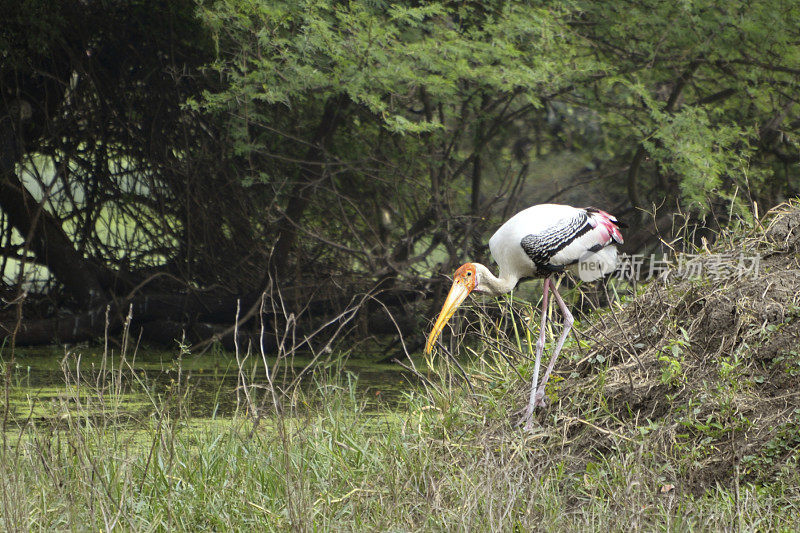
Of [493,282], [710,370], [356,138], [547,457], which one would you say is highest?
[356,138]

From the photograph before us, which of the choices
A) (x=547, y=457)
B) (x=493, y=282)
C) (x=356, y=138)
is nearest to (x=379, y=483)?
(x=547, y=457)

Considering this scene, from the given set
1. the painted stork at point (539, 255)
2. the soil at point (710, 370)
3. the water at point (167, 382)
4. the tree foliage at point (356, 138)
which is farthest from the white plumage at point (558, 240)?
the tree foliage at point (356, 138)

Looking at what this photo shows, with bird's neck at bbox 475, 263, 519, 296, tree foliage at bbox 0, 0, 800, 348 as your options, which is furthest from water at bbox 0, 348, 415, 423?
bird's neck at bbox 475, 263, 519, 296

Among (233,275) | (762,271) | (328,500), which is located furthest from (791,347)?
(233,275)

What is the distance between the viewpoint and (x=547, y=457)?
3.69 meters

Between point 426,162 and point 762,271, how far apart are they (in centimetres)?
405

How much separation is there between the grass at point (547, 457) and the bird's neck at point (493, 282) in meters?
0.41

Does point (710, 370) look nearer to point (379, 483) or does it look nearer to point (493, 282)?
point (493, 282)

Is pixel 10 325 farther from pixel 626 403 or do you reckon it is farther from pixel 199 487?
pixel 626 403

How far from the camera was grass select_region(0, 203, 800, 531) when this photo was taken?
129 inches

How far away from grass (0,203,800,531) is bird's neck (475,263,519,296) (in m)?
0.41

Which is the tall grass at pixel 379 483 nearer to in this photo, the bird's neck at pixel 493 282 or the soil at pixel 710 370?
the soil at pixel 710 370

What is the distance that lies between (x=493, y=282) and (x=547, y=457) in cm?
81

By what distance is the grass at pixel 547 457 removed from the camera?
3279 millimetres
